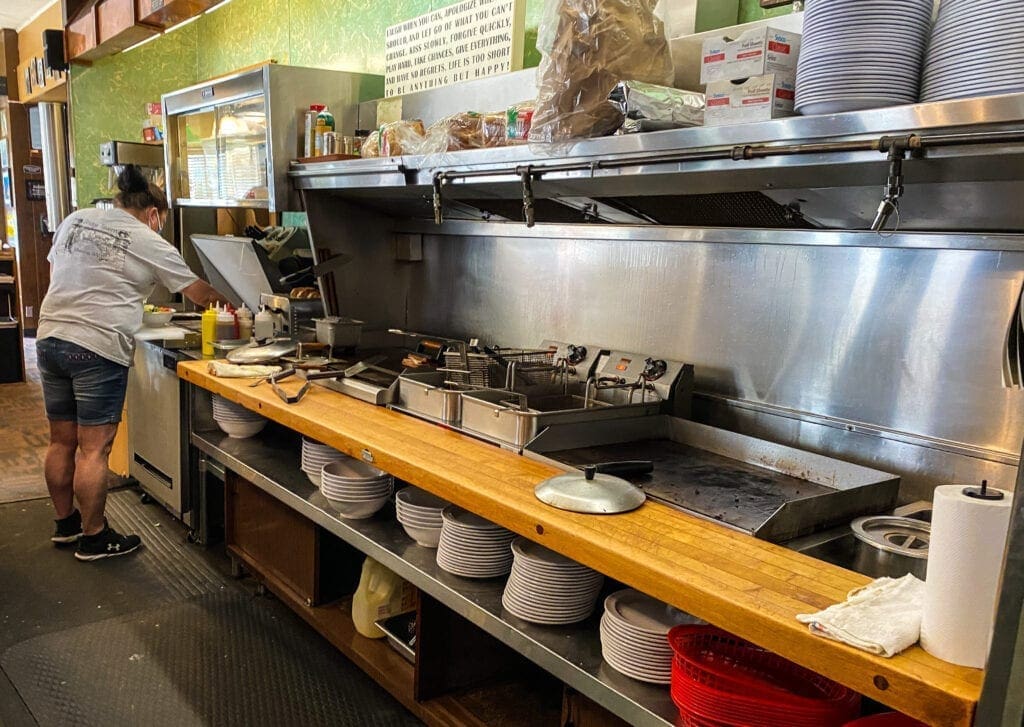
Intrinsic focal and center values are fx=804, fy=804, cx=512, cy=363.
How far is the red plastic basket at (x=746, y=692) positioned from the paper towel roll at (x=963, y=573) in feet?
1.11

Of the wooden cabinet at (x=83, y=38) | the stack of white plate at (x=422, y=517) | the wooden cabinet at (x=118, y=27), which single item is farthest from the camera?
the wooden cabinet at (x=83, y=38)

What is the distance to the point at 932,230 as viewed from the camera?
1991 mm

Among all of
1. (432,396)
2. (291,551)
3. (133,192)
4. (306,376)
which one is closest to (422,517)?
(432,396)

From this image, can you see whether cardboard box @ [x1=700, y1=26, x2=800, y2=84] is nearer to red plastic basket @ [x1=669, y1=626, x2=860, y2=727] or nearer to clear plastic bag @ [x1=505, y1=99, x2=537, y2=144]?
clear plastic bag @ [x1=505, y1=99, x2=537, y2=144]

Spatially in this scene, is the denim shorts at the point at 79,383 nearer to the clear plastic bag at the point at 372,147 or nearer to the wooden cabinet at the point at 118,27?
the clear plastic bag at the point at 372,147

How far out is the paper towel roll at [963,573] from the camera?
1.16m

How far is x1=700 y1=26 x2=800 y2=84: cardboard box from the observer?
175 centimetres

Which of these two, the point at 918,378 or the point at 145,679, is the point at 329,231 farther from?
the point at 918,378

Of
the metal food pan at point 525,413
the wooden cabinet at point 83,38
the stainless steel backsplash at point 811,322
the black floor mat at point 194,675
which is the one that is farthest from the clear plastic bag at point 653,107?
the wooden cabinet at point 83,38

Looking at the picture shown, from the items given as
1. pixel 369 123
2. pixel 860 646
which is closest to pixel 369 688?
pixel 860 646

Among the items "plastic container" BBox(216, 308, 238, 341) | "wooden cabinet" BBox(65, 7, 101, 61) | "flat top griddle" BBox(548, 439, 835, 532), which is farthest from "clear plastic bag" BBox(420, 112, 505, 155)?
"wooden cabinet" BBox(65, 7, 101, 61)

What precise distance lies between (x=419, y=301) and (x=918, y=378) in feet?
7.78

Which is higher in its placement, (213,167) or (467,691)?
(213,167)

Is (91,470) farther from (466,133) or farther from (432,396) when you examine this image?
(466,133)
